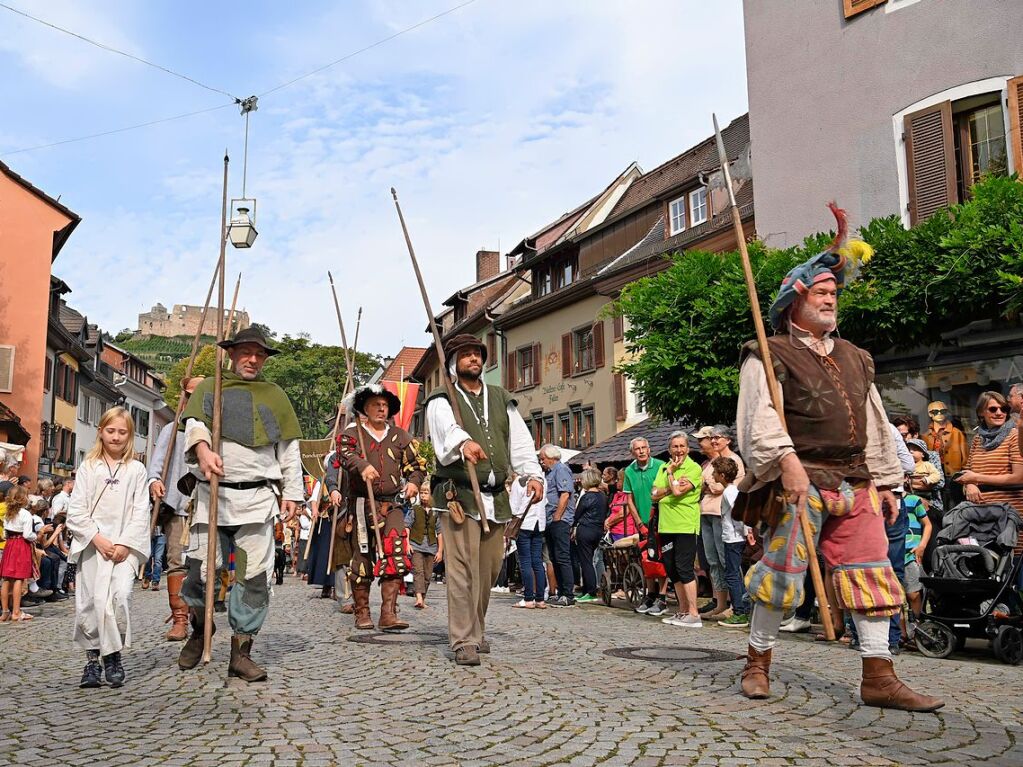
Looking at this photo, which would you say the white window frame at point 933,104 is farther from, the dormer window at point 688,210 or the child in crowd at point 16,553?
the child in crowd at point 16,553

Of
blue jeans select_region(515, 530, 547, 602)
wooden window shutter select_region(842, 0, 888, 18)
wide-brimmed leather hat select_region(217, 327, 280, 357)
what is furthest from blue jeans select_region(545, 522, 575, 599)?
wooden window shutter select_region(842, 0, 888, 18)

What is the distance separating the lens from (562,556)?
42.0 feet

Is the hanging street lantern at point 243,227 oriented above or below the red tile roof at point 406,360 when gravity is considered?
below

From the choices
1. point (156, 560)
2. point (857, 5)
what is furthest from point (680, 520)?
point (857, 5)

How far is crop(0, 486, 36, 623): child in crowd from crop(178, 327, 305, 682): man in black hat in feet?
20.2

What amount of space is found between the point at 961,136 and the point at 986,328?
11.7 ft

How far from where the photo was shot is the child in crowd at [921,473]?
8859 mm

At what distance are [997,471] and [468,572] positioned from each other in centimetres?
421

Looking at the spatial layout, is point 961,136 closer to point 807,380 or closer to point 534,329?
point 807,380

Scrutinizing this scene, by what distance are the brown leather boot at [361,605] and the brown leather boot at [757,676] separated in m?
4.58

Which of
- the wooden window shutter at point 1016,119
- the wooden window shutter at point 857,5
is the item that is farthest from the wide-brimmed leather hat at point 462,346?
the wooden window shutter at point 857,5

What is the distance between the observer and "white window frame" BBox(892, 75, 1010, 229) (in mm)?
14770

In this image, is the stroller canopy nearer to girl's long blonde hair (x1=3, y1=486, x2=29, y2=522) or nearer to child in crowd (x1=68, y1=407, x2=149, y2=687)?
child in crowd (x1=68, y1=407, x2=149, y2=687)

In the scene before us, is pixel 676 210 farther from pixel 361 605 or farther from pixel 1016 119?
pixel 361 605
